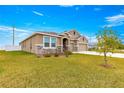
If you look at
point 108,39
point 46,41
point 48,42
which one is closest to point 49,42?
point 48,42

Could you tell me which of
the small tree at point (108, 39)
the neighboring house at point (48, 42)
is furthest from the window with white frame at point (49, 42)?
the small tree at point (108, 39)

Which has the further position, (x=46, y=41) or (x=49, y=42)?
(x=49, y=42)

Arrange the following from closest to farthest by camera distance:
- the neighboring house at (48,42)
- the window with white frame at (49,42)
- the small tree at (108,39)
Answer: the small tree at (108,39) < the neighboring house at (48,42) < the window with white frame at (49,42)

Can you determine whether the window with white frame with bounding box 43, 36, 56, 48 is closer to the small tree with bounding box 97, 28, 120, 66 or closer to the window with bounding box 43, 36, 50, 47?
the window with bounding box 43, 36, 50, 47

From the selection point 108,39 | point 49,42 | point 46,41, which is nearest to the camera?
point 108,39

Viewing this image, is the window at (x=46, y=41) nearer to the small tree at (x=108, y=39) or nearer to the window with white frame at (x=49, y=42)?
the window with white frame at (x=49, y=42)

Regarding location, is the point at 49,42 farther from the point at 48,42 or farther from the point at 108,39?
the point at 108,39

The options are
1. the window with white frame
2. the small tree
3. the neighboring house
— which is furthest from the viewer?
the window with white frame

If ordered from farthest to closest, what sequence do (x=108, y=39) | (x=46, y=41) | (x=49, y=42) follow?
(x=49, y=42) < (x=46, y=41) < (x=108, y=39)

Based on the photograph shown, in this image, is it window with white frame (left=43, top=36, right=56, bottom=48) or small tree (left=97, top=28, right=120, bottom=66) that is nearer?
small tree (left=97, top=28, right=120, bottom=66)

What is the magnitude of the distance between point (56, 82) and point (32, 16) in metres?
2.81

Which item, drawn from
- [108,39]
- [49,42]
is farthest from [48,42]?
[108,39]

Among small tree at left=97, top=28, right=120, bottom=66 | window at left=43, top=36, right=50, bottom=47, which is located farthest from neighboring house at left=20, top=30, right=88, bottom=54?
small tree at left=97, top=28, right=120, bottom=66
